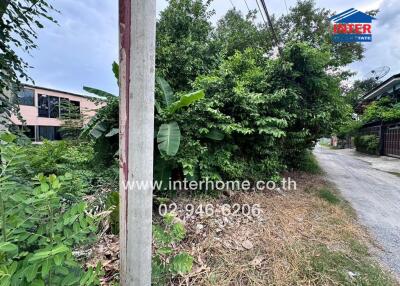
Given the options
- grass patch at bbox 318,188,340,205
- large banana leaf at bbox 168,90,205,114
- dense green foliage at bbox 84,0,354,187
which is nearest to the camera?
large banana leaf at bbox 168,90,205,114

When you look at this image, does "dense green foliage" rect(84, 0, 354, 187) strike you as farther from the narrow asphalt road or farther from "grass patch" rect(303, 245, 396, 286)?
"grass patch" rect(303, 245, 396, 286)

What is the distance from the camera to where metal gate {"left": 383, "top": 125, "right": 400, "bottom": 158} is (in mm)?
13833

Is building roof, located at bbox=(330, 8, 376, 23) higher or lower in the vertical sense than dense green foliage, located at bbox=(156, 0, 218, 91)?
higher

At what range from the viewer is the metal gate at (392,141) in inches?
545

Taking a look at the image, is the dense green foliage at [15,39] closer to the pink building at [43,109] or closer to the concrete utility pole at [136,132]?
the concrete utility pole at [136,132]

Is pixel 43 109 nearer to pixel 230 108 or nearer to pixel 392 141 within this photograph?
pixel 230 108

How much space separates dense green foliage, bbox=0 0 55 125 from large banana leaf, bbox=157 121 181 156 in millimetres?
1788

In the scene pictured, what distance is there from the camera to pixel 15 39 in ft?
8.59

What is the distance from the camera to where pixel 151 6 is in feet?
4.57

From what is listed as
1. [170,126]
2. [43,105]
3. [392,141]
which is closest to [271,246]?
[170,126]

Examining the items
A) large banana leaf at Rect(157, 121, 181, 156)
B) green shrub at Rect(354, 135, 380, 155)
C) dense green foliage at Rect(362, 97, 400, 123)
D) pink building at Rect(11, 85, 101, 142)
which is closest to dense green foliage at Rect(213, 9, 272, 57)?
large banana leaf at Rect(157, 121, 181, 156)

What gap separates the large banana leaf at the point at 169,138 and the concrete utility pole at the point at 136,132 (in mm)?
1768

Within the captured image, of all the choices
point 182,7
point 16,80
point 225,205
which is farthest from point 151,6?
point 182,7

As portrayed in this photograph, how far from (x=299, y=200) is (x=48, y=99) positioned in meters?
19.6
